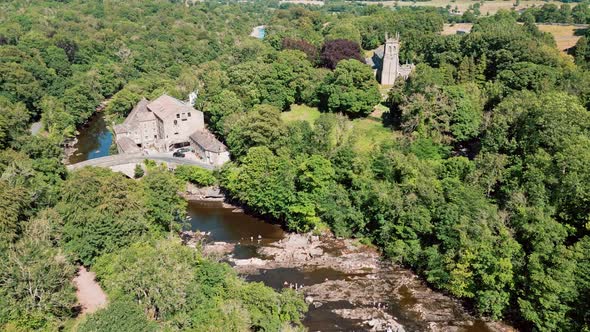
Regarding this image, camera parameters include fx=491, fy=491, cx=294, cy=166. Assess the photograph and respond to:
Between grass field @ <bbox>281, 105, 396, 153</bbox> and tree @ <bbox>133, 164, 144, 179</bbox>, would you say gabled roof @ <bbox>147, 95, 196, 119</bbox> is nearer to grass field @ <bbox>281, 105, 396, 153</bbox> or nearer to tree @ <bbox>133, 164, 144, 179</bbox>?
tree @ <bbox>133, 164, 144, 179</bbox>

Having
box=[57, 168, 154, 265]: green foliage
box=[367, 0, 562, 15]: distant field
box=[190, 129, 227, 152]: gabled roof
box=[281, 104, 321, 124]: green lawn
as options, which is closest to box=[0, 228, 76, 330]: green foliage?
box=[57, 168, 154, 265]: green foliage

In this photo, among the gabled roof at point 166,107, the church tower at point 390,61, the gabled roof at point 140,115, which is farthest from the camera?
the church tower at point 390,61

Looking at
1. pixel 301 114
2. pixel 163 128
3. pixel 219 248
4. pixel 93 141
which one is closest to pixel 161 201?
pixel 219 248

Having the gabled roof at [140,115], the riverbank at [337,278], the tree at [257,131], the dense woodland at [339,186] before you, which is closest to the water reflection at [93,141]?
the dense woodland at [339,186]

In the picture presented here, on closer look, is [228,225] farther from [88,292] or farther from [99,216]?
[88,292]

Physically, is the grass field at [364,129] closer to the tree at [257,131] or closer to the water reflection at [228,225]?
the tree at [257,131]

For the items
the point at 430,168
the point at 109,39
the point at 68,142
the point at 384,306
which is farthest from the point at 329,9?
the point at 384,306
